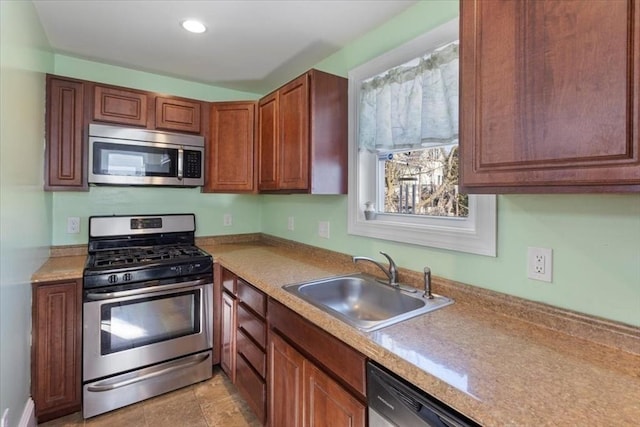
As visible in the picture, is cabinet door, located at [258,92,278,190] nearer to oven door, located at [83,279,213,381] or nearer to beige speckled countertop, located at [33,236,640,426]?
oven door, located at [83,279,213,381]

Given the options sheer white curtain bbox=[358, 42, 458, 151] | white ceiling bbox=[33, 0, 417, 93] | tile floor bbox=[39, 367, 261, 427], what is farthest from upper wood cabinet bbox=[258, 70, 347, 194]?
tile floor bbox=[39, 367, 261, 427]

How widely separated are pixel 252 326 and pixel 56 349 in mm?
1155

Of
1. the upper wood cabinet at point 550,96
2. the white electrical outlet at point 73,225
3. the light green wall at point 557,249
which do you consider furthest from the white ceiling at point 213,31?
the white electrical outlet at point 73,225

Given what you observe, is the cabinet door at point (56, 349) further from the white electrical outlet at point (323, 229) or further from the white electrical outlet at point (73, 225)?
the white electrical outlet at point (323, 229)

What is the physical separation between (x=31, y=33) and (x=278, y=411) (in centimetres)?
235

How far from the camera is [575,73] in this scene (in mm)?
790

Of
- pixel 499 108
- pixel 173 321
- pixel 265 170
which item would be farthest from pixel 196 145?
pixel 499 108

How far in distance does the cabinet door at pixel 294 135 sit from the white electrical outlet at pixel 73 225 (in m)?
1.58

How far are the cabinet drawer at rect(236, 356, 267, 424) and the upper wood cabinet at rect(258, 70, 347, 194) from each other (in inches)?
44.7

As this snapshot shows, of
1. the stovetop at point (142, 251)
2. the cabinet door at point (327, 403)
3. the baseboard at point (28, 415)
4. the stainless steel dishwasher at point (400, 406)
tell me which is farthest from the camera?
the stovetop at point (142, 251)

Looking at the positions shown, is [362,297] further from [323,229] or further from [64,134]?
[64,134]

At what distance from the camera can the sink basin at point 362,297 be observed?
1.49 meters

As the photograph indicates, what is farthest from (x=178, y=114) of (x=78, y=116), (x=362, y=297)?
(x=362, y=297)

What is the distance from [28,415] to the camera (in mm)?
Result: 1699
